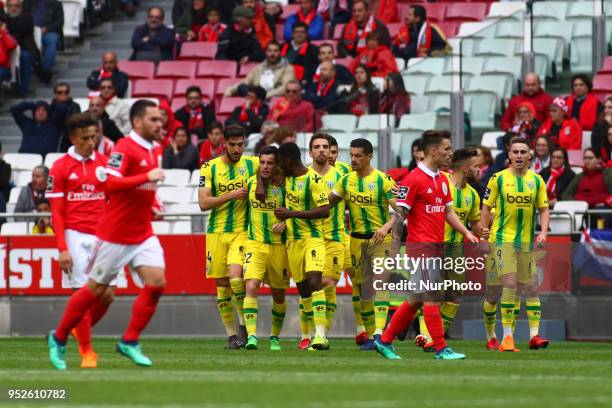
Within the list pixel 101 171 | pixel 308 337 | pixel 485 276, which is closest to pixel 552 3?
pixel 485 276

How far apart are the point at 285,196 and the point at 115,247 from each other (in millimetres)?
4863

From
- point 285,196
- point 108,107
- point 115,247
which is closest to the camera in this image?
point 115,247

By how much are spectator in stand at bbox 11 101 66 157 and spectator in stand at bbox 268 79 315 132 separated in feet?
13.2

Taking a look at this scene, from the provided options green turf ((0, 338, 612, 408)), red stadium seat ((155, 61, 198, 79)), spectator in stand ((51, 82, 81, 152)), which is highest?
red stadium seat ((155, 61, 198, 79))

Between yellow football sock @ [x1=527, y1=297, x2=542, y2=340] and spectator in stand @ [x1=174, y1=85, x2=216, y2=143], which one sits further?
spectator in stand @ [x1=174, y1=85, x2=216, y2=143]

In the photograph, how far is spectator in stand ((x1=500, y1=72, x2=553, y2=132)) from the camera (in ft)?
75.0

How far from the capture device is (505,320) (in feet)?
57.9

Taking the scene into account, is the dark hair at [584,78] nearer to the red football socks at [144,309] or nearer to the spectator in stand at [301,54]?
the spectator in stand at [301,54]

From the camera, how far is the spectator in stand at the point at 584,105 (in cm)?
2248

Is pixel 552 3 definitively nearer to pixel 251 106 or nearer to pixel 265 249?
pixel 251 106

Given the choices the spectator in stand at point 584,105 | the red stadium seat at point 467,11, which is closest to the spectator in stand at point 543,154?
the spectator in stand at point 584,105

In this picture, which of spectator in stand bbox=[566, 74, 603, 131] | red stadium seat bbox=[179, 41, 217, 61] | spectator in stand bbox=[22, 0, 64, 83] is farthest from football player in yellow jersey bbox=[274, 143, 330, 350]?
spectator in stand bbox=[22, 0, 64, 83]

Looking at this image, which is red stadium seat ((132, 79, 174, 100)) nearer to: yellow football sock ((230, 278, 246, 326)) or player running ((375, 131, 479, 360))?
yellow football sock ((230, 278, 246, 326))

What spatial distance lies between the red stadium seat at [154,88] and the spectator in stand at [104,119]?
72.6 inches
